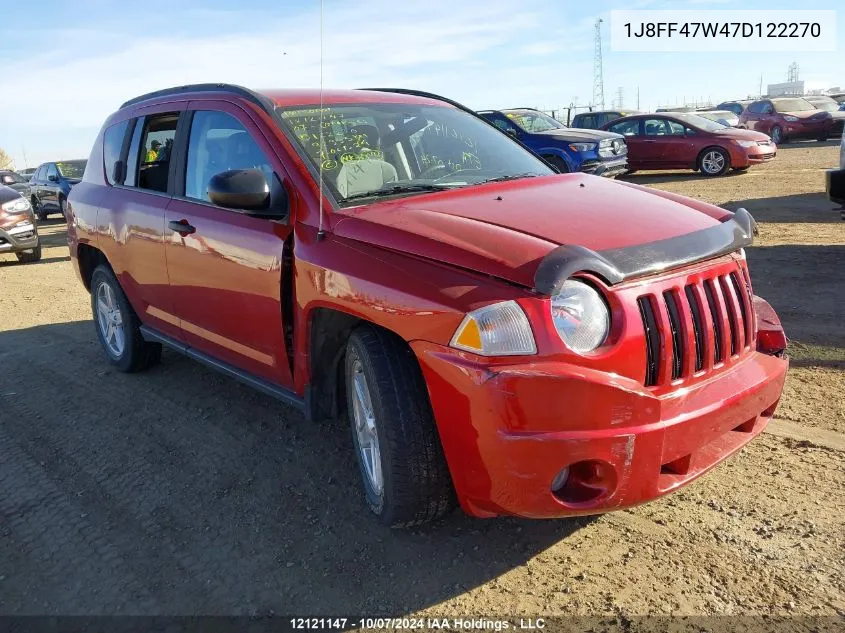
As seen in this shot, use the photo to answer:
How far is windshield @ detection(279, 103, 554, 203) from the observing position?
3465 millimetres

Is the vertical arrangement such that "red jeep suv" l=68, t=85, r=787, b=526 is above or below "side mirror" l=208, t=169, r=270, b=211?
below

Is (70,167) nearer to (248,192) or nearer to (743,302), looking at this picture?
(248,192)

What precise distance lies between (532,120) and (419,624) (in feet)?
48.3

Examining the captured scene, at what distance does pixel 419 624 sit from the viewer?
8.41ft

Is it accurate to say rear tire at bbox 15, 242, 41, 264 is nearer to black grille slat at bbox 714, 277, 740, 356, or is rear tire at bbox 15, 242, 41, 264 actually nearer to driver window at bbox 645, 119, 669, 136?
black grille slat at bbox 714, 277, 740, 356

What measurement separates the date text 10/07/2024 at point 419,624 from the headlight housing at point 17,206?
36.5 feet

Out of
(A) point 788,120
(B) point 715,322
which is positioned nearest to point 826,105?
(A) point 788,120

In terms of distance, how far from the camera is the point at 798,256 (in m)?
7.59

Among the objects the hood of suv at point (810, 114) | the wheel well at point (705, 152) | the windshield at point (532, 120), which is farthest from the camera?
the hood of suv at point (810, 114)

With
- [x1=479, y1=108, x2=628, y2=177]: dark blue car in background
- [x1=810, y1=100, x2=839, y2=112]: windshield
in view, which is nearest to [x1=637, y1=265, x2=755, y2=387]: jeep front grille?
[x1=479, y1=108, x2=628, y2=177]: dark blue car in background

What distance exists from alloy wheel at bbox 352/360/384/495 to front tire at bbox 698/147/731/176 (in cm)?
1544

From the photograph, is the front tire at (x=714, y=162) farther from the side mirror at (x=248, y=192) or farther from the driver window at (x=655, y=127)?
the side mirror at (x=248, y=192)

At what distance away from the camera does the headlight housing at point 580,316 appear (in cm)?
248

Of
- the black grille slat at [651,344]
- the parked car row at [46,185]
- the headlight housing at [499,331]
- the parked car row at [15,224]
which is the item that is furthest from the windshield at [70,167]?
the black grille slat at [651,344]
